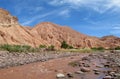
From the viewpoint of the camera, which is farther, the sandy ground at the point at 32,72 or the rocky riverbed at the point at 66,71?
the sandy ground at the point at 32,72

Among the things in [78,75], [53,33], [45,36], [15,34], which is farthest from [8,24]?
[78,75]

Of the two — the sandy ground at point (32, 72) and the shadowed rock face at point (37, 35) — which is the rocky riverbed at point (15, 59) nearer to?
the sandy ground at point (32, 72)

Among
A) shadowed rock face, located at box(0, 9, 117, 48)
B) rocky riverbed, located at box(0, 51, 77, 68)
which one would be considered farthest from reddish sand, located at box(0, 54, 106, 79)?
shadowed rock face, located at box(0, 9, 117, 48)

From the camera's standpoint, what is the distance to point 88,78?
1358 centimetres

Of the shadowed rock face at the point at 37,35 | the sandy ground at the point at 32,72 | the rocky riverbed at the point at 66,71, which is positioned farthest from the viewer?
the shadowed rock face at the point at 37,35

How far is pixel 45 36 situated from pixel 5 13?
2980cm

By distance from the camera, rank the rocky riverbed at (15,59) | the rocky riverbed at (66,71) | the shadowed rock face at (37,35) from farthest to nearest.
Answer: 1. the shadowed rock face at (37,35)
2. the rocky riverbed at (15,59)
3. the rocky riverbed at (66,71)

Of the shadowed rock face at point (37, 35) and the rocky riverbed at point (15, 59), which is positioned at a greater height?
the shadowed rock face at point (37, 35)

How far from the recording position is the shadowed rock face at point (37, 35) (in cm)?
6674

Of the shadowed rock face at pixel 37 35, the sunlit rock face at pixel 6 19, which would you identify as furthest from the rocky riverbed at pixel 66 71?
the sunlit rock face at pixel 6 19

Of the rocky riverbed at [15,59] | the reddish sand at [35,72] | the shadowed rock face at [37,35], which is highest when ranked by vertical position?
the shadowed rock face at [37,35]

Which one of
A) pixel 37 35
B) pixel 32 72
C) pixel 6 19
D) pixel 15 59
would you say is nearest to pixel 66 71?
pixel 32 72

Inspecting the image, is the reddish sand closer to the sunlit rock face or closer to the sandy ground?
the sandy ground

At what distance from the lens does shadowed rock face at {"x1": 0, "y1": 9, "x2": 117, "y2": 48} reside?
6674 centimetres
